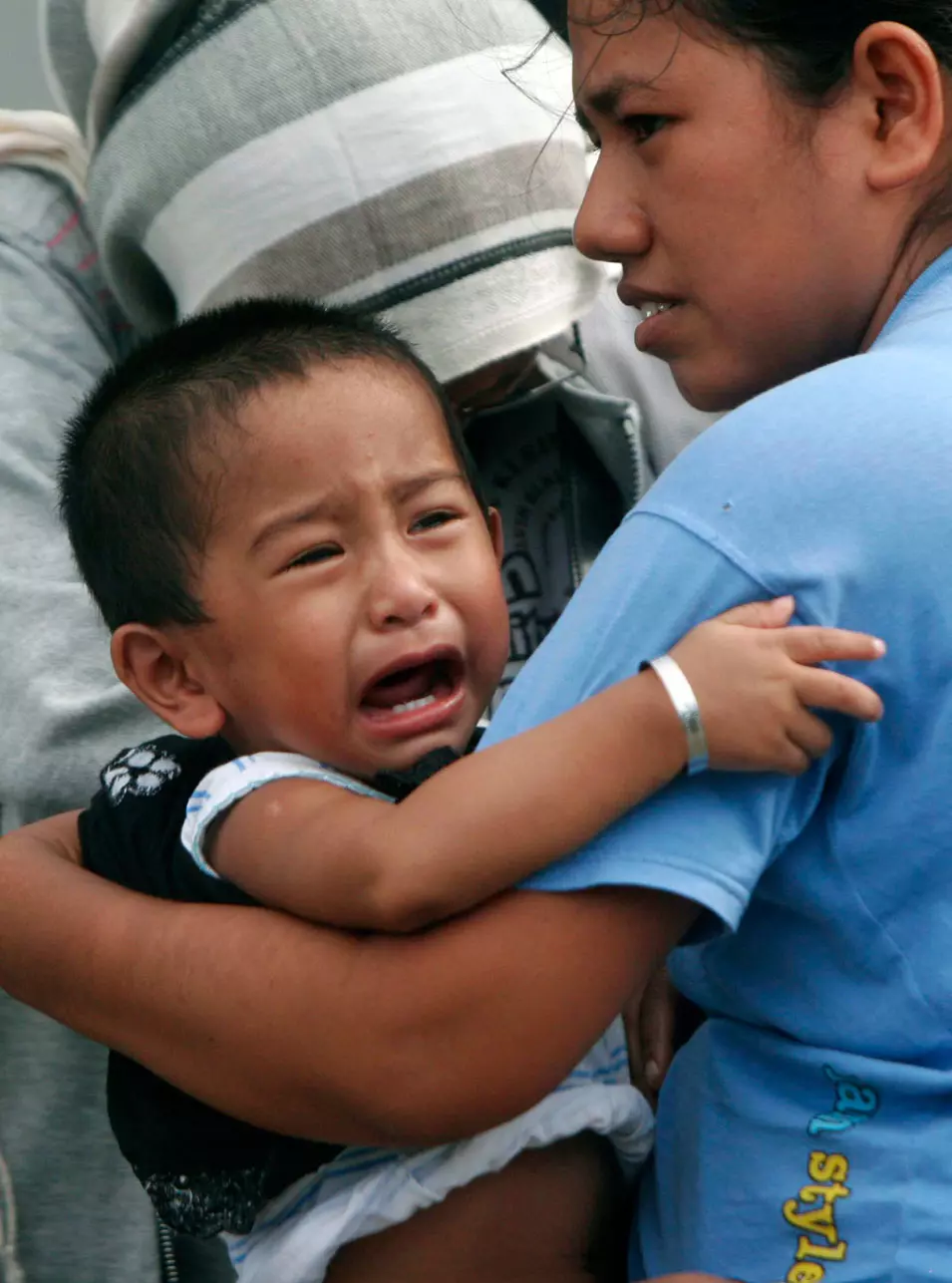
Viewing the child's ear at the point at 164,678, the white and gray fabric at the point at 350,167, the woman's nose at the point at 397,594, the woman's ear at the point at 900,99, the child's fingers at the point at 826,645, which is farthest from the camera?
the white and gray fabric at the point at 350,167

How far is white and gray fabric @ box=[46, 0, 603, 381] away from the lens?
201 cm

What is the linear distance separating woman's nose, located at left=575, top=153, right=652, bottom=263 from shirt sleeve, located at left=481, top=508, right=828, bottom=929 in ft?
1.42

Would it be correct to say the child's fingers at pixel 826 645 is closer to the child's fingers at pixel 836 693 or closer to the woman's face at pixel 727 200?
the child's fingers at pixel 836 693

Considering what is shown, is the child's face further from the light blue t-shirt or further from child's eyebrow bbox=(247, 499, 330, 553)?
the light blue t-shirt

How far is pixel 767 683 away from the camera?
105cm

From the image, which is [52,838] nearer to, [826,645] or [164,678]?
[164,678]

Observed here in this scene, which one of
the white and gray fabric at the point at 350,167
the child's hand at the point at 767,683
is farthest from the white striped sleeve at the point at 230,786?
the white and gray fabric at the point at 350,167

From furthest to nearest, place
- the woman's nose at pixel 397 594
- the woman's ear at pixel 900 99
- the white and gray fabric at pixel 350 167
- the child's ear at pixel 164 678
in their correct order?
the white and gray fabric at pixel 350 167, the child's ear at pixel 164 678, the woman's nose at pixel 397 594, the woman's ear at pixel 900 99

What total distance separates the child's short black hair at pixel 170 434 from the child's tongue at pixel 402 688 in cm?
19

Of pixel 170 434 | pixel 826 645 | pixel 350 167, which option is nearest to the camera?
pixel 826 645

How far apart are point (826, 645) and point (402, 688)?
1.72ft

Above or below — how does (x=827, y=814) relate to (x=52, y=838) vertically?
above

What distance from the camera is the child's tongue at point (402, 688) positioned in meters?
1.47

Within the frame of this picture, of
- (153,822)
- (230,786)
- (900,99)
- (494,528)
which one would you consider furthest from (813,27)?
(153,822)
